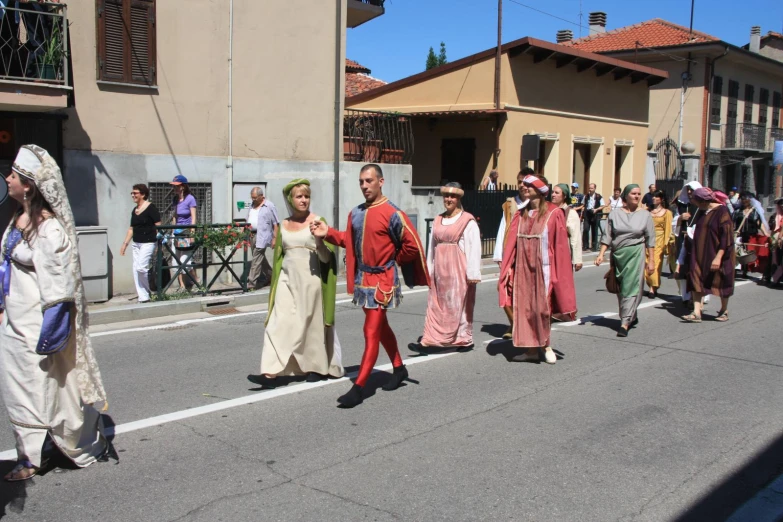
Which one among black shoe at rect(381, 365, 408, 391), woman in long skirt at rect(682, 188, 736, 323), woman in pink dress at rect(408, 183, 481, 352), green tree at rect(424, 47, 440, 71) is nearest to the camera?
black shoe at rect(381, 365, 408, 391)

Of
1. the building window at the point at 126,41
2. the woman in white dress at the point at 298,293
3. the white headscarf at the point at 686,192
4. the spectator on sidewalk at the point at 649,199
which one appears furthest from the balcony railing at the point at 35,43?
the white headscarf at the point at 686,192

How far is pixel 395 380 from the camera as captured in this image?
6730 mm

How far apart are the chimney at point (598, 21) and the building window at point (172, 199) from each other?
29260 millimetres

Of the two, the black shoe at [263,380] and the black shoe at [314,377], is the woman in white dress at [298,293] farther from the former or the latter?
the black shoe at [314,377]

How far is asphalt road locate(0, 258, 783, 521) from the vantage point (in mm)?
4391

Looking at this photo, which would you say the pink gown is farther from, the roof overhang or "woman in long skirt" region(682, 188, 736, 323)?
the roof overhang

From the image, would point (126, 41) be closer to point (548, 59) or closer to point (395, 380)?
point (395, 380)

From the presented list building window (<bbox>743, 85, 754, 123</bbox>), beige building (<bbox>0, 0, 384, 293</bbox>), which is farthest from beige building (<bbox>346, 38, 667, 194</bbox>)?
building window (<bbox>743, 85, 754, 123</bbox>)

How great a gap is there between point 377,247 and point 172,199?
26.5 feet

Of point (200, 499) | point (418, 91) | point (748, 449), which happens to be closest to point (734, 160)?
point (418, 91)

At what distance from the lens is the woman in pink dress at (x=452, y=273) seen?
805cm

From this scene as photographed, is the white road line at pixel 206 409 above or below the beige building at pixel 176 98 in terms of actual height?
below

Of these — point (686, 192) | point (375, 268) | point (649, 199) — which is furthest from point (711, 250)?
point (649, 199)

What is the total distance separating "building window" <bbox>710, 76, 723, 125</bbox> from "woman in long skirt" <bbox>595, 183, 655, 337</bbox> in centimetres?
2737
